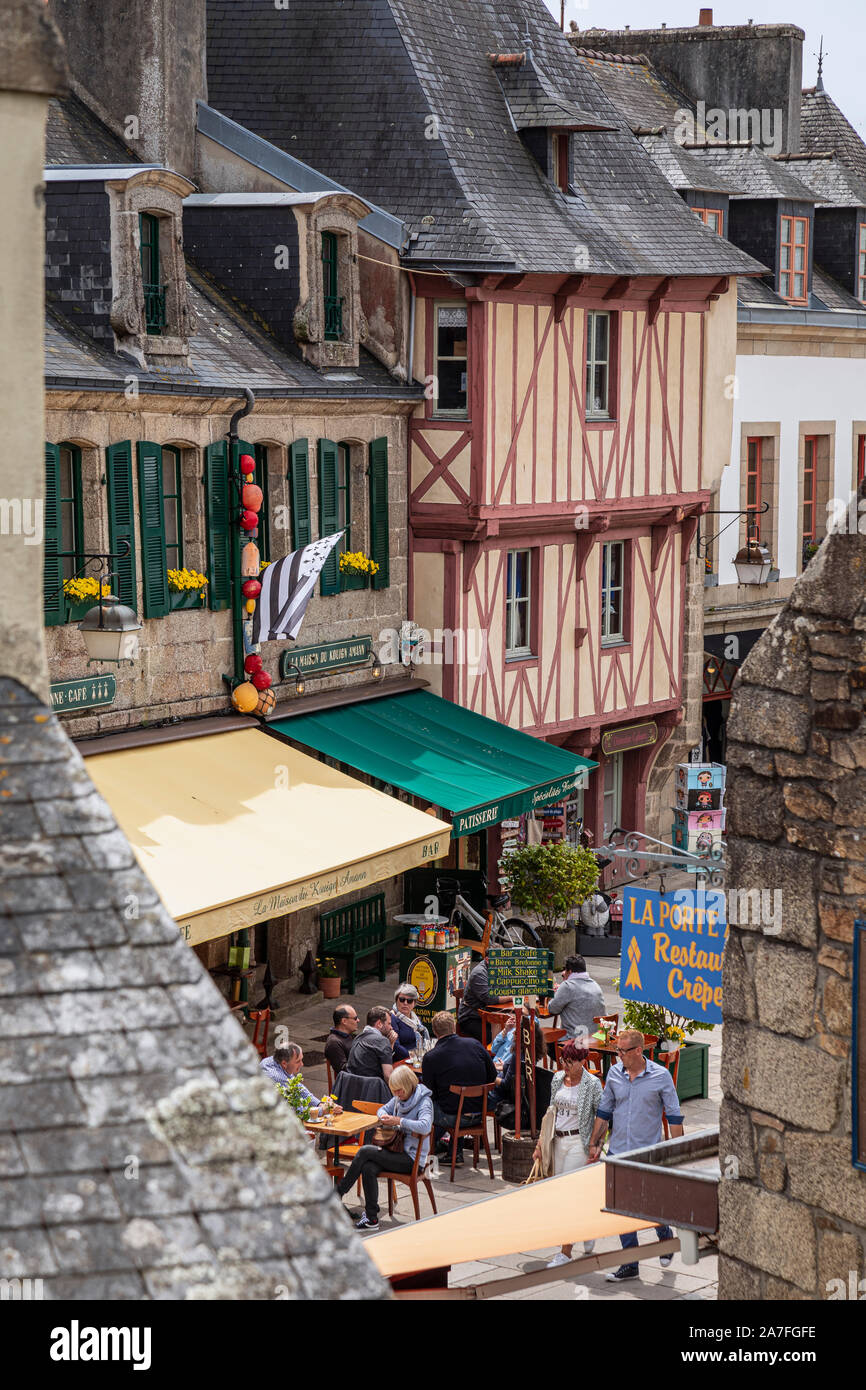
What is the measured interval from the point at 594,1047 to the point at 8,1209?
10643 millimetres

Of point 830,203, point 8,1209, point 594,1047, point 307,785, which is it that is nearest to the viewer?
point 8,1209

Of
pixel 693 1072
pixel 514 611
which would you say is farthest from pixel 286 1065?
pixel 514 611

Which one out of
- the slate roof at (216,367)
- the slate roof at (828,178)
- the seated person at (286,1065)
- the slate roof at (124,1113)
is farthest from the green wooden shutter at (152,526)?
the slate roof at (828,178)

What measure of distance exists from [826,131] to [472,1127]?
22.2 metres

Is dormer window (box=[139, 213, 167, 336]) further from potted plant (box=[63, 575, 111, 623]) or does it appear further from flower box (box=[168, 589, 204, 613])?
potted plant (box=[63, 575, 111, 623])

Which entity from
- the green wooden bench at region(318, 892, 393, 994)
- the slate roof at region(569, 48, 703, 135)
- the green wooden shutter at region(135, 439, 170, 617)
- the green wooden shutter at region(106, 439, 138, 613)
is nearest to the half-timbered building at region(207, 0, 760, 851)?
the green wooden bench at region(318, 892, 393, 994)

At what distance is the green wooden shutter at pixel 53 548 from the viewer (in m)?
14.0

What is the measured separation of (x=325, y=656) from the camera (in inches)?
707

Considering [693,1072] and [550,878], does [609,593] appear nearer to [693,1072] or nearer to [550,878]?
[550,878]

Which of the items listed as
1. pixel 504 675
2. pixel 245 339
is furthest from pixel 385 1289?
pixel 504 675

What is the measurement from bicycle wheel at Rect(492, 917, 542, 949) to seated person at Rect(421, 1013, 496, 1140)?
5.36 metres

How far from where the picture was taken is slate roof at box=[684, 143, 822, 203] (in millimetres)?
26375

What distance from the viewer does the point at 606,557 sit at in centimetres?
2203

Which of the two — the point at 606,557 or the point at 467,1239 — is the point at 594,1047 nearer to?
the point at 467,1239
